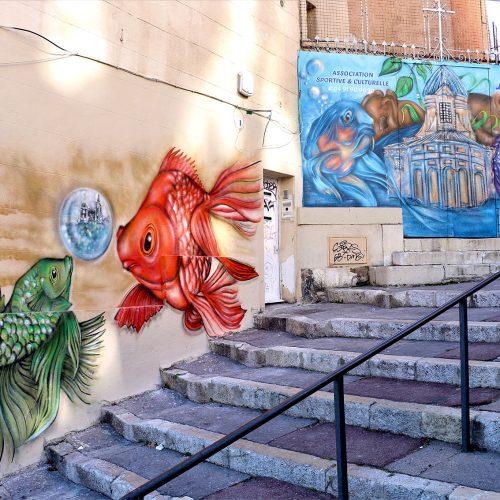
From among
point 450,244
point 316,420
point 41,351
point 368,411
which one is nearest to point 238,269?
point 41,351

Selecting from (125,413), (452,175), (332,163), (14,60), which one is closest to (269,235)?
(332,163)

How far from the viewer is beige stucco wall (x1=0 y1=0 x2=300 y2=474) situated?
496 cm

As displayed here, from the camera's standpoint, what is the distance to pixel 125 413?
524cm

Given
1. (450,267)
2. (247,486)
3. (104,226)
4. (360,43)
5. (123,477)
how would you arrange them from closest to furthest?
(247,486) < (123,477) < (104,226) < (450,267) < (360,43)

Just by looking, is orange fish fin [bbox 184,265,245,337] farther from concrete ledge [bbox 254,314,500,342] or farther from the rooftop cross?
the rooftop cross

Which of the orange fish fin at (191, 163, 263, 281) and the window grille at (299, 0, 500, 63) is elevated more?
the window grille at (299, 0, 500, 63)

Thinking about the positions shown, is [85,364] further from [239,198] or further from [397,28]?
[397,28]

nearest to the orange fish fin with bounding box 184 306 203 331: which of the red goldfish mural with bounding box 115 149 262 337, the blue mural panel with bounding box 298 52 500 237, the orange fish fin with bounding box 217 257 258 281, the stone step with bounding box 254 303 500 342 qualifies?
the red goldfish mural with bounding box 115 149 262 337

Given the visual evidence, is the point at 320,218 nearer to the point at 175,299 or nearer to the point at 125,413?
the point at 175,299

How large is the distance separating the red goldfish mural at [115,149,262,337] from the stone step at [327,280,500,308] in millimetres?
1302

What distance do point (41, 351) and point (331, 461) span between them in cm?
265

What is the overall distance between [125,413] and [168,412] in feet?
1.30

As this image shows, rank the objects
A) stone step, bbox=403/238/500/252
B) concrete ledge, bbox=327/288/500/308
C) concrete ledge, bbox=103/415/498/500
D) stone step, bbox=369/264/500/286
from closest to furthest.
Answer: concrete ledge, bbox=103/415/498/500, concrete ledge, bbox=327/288/500/308, stone step, bbox=369/264/500/286, stone step, bbox=403/238/500/252

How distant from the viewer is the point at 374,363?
15.5 ft
